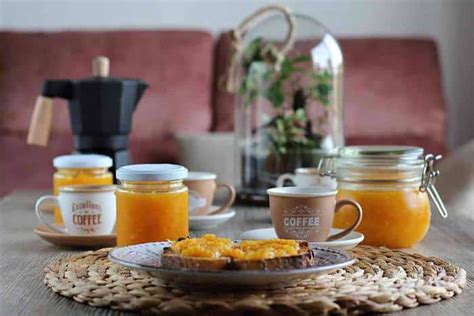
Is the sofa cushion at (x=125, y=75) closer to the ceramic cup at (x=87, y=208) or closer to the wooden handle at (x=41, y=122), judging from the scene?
the wooden handle at (x=41, y=122)

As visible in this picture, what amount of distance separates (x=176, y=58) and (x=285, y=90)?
4.95 ft

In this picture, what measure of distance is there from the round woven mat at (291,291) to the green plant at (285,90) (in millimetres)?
785

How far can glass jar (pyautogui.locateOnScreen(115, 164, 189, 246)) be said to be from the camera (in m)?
1.18

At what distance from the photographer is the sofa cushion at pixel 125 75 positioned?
3.27 m

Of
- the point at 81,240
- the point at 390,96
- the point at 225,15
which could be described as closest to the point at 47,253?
the point at 81,240

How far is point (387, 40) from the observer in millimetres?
3473

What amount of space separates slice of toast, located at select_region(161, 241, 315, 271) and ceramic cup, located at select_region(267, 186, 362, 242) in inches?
10.6

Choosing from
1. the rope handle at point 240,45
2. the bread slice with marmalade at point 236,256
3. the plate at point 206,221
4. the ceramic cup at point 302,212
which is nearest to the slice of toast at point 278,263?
the bread slice with marmalade at point 236,256

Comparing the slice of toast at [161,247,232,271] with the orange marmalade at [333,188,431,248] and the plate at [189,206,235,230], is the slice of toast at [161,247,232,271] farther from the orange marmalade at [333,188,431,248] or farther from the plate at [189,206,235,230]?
the plate at [189,206,235,230]

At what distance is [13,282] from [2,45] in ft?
8.12

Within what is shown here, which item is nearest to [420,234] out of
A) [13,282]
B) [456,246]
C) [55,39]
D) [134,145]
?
[456,246]

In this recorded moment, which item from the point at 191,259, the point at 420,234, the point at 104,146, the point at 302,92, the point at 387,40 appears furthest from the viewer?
the point at 387,40

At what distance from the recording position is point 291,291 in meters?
0.93

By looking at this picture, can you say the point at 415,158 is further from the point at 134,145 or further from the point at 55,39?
the point at 55,39
